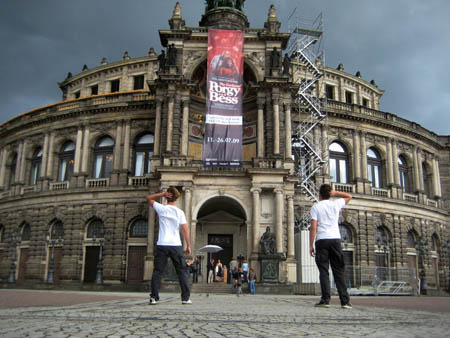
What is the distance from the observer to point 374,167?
123 feet

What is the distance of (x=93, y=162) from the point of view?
36.1m

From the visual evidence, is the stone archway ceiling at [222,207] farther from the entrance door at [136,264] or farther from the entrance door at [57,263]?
the entrance door at [57,263]

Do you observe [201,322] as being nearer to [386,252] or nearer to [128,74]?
[386,252]

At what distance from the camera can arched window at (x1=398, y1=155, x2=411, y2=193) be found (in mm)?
39219

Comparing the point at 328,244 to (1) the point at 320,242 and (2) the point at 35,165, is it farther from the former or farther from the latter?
(2) the point at 35,165

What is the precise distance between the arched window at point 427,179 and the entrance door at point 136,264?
26.5 metres

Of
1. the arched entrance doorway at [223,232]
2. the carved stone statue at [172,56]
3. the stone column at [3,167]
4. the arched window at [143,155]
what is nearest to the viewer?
the carved stone statue at [172,56]

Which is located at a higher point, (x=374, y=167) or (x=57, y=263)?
(x=374, y=167)

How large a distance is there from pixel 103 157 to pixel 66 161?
3.56 m

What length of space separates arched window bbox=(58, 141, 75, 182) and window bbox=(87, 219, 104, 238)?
181 inches

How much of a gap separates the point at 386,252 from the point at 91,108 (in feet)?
85.8

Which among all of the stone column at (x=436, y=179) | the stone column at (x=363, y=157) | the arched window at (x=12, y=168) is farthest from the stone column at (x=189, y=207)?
the stone column at (x=436, y=179)

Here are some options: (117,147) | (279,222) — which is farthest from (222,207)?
(117,147)

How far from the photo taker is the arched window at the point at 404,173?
39219 mm
